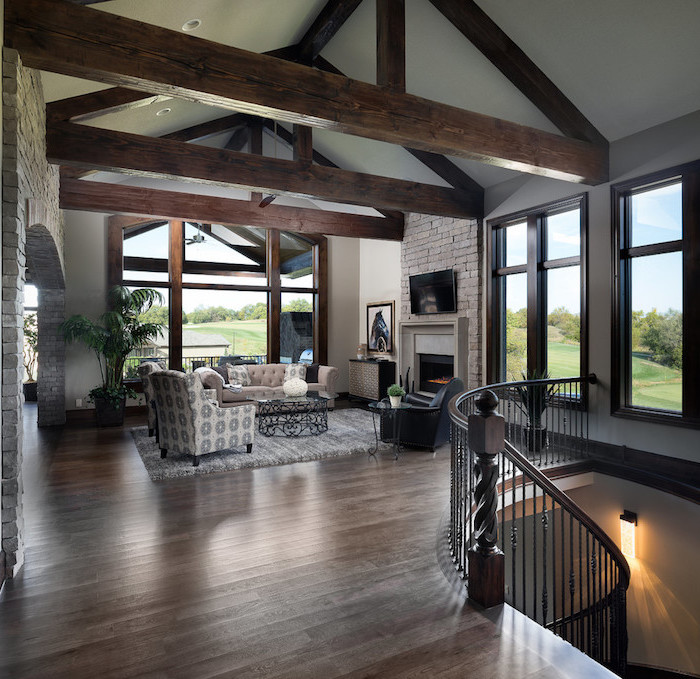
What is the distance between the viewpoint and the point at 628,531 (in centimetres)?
511

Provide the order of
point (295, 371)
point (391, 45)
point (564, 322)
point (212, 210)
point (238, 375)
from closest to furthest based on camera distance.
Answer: point (391, 45) → point (564, 322) → point (212, 210) → point (238, 375) → point (295, 371)

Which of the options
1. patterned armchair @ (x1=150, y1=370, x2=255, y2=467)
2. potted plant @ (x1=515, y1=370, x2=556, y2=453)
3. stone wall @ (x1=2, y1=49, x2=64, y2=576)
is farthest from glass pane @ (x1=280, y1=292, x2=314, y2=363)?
stone wall @ (x1=2, y1=49, x2=64, y2=576)

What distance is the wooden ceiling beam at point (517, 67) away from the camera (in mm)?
4969

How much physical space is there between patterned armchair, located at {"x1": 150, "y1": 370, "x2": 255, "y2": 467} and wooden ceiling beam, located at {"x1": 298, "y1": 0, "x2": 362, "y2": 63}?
4.20 m

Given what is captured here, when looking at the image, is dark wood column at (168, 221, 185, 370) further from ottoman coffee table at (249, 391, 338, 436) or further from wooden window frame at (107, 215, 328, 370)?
ottoman coffee table at (249, 391, 338, 436)

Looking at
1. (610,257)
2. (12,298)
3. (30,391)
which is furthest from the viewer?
(30,391)

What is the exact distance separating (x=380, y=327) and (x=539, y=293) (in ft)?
13.6

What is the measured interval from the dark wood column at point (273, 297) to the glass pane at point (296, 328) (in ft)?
0.61

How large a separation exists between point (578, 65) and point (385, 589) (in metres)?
5.11

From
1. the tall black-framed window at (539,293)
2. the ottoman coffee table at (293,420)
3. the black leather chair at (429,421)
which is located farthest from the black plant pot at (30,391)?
the tall black-framed window at (539,293)

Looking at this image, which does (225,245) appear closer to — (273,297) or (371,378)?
(273,297)

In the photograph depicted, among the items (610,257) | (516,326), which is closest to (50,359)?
(516,326)

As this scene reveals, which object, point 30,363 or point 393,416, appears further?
point 30,363

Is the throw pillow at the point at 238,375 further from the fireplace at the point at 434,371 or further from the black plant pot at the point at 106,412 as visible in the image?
the fireplace at the point at 434,371
